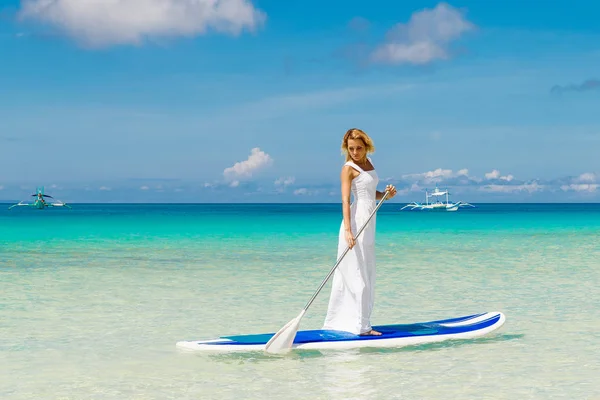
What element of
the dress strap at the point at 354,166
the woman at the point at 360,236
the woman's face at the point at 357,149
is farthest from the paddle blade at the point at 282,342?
the woman's face at the point at 357,149

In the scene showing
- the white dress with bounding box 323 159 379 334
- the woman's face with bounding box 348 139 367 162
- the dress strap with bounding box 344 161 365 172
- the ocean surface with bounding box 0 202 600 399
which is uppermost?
the woman's face with bounding box 348 139 367 162

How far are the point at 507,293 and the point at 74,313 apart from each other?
6.57 m

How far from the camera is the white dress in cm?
700

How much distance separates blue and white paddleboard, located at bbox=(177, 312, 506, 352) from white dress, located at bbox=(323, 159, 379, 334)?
19cm

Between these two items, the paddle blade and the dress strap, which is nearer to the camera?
the paddle blade

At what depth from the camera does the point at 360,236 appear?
6984 millimetres

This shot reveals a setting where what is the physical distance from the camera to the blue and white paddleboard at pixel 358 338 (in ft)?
22.4

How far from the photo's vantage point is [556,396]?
18.2ft

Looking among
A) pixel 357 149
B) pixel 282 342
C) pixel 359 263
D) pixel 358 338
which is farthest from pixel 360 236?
pixel 282 342

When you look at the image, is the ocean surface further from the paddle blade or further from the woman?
the woman

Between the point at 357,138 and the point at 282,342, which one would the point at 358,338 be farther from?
the point at 357,138

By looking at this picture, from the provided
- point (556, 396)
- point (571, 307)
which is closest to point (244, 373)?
point (556, 396)

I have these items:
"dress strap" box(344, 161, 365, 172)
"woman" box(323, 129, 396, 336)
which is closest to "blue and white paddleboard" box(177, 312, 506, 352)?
"woman" box(323, 129, 396, 336)

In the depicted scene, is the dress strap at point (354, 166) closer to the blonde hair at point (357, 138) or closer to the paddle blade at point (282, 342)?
the blonde hair at point (357, 138)
